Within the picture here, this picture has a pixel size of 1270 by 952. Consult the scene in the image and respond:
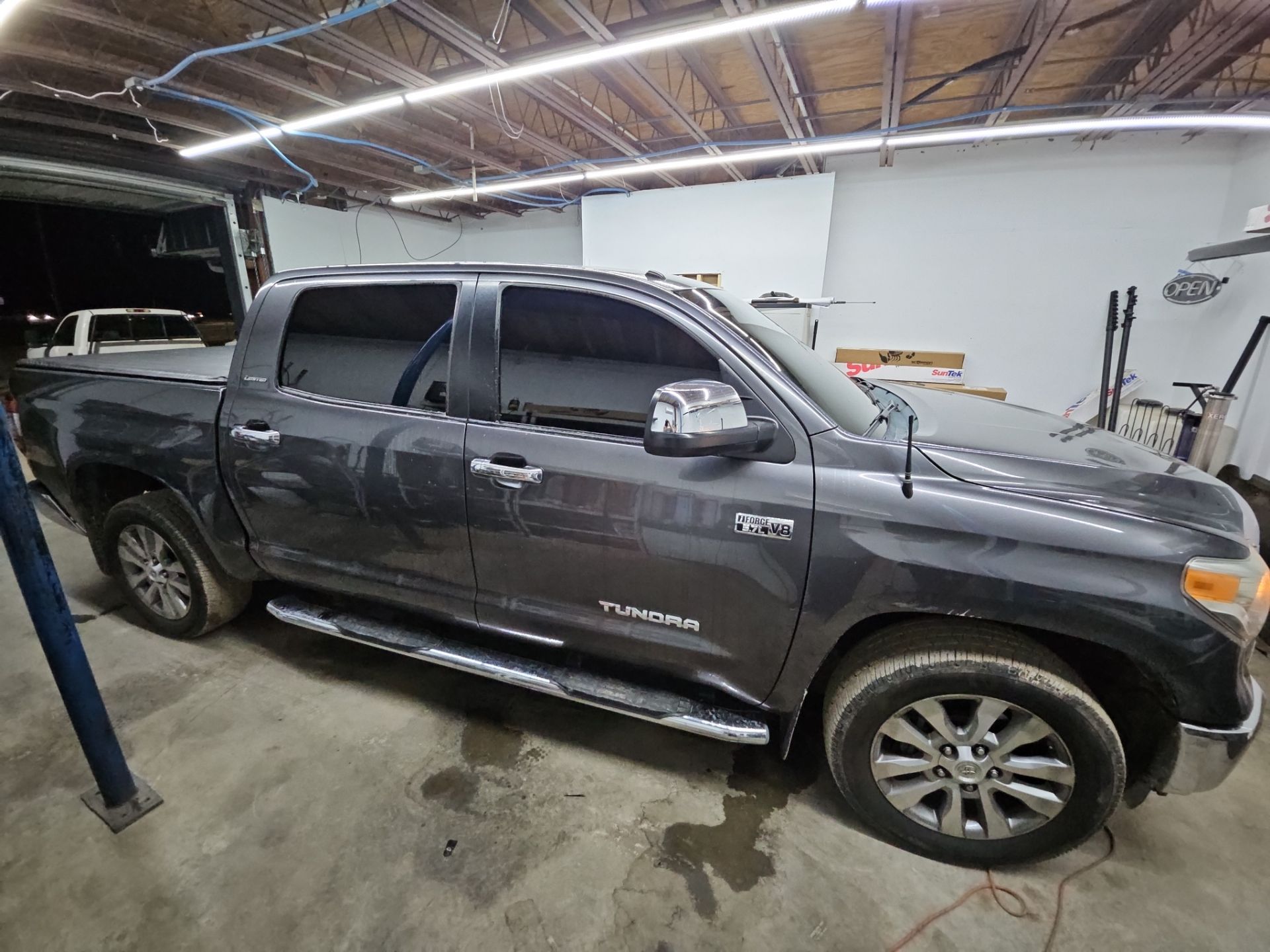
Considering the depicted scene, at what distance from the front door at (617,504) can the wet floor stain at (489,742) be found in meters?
0.51

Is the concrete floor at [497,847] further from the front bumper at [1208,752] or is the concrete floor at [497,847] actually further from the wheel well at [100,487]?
the wheel well at [100,487]

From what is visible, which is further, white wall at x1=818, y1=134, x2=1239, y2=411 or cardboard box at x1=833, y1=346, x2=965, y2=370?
cardboard box at x1=833, y1=346, x2=965, y2=370

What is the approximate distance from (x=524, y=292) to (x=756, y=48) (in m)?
3.34

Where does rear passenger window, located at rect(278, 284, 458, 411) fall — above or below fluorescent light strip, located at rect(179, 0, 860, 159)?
below

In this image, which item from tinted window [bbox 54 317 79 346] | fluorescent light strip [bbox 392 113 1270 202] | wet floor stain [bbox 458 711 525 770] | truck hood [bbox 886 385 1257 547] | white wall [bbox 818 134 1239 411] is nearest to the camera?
truck hood [bbox 886 385 1257 547]

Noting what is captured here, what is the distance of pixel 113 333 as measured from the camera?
748 centimetres

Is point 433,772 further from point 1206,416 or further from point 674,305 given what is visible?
point 1206,416

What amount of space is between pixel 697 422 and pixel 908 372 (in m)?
6.53

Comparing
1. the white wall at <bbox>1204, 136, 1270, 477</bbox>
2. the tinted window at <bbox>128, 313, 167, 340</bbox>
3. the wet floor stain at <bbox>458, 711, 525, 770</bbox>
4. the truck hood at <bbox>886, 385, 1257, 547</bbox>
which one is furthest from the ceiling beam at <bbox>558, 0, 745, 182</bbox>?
the tinted window at <bbox>128, 313, 167, 340</bbox>

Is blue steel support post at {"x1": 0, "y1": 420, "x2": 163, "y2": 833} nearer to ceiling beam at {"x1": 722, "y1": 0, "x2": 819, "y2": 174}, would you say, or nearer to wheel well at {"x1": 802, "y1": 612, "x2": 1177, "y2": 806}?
wheel well at {"x1": 802, "y1": 612, "x2": 1177, "y2": 806}

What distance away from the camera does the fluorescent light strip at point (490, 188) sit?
6774 mm

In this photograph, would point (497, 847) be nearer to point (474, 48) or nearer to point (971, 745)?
point (971, 745)

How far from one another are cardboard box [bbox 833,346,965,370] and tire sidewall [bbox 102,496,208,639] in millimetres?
7023

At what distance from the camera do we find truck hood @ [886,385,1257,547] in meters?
1.34
